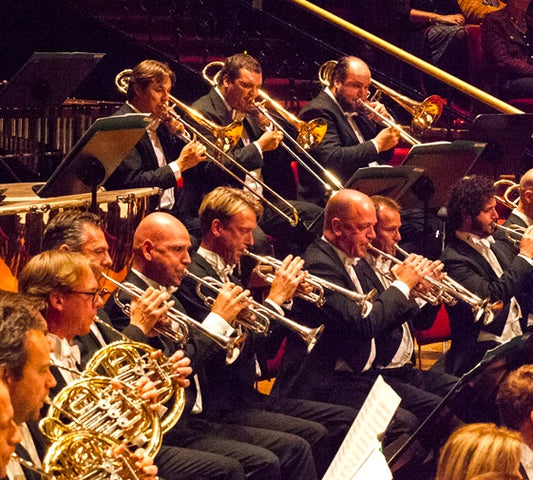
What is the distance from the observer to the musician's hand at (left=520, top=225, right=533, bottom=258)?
6.00 m

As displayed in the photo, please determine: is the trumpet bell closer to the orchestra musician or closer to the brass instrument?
the brass instrument

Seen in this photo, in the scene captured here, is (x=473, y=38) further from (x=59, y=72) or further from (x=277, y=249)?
(x=59, y=72)

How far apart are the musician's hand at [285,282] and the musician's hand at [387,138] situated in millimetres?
2041

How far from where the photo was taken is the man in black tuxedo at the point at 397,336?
17.0 ft

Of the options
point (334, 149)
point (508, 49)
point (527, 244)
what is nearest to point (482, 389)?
point (527, 244)

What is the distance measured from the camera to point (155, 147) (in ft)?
20.5

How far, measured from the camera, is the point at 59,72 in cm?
604

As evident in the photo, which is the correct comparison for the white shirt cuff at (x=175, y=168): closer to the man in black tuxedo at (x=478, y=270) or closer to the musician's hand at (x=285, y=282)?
the musician's hand at (x=285, y=282)

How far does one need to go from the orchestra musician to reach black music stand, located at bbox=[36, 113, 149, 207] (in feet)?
1.53

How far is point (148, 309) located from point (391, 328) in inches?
56.0

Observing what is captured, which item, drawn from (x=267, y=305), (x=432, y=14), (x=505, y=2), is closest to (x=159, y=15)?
(x=432, y=14)

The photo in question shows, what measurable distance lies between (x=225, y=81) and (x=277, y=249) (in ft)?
3.29

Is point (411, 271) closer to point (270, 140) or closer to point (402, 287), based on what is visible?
point (402, 287)

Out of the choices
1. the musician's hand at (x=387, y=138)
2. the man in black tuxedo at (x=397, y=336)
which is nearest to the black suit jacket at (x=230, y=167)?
the musician's hand at (x=387, y=138)
